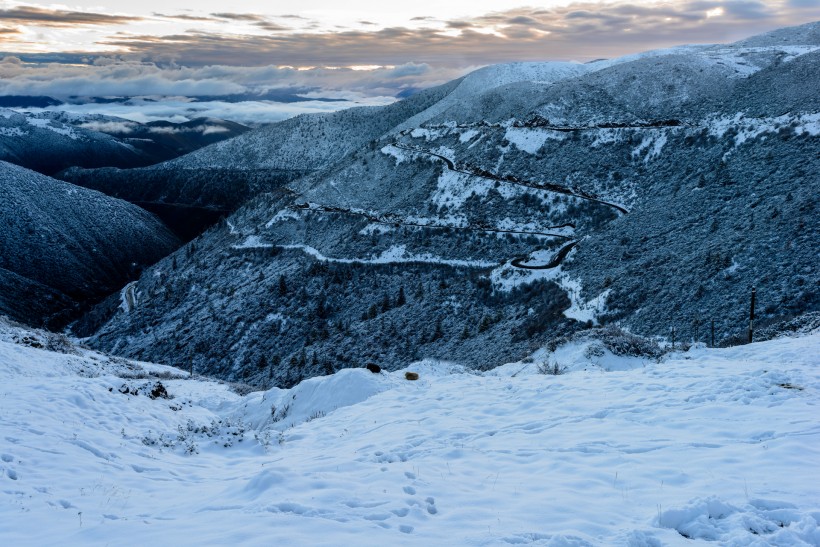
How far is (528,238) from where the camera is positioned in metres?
48.4


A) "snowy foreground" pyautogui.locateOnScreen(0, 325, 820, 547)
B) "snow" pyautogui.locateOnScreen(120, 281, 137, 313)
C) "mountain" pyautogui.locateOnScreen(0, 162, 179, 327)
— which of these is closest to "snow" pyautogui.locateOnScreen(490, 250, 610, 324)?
"snowy foreground" pyautogui.locateOnScreen(0, 325, 820, 547)

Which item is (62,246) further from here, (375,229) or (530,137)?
(530,137)

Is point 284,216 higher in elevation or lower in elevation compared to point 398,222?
lower

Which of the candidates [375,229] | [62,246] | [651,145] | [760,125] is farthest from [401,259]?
[62,246]

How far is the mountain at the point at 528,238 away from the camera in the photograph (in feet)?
100.0

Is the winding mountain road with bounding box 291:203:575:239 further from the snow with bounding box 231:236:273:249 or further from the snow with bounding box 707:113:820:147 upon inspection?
the snow with bounding box 707:113:820:147

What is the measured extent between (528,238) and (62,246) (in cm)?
10270

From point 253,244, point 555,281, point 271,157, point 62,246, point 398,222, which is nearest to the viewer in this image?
point 555,281

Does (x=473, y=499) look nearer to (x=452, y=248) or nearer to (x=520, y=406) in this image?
(x=520, y=406)

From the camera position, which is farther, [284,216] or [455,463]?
[284,216]

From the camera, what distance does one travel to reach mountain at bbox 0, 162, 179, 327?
92.1 meters

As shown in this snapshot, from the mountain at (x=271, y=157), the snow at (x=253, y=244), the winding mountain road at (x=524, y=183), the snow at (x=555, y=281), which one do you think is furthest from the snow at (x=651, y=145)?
the mountain at (x=271, y=157)

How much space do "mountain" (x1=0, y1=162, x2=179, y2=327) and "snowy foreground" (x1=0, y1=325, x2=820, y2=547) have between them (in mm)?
82665

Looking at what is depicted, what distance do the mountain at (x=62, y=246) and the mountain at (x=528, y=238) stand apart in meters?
15.3
